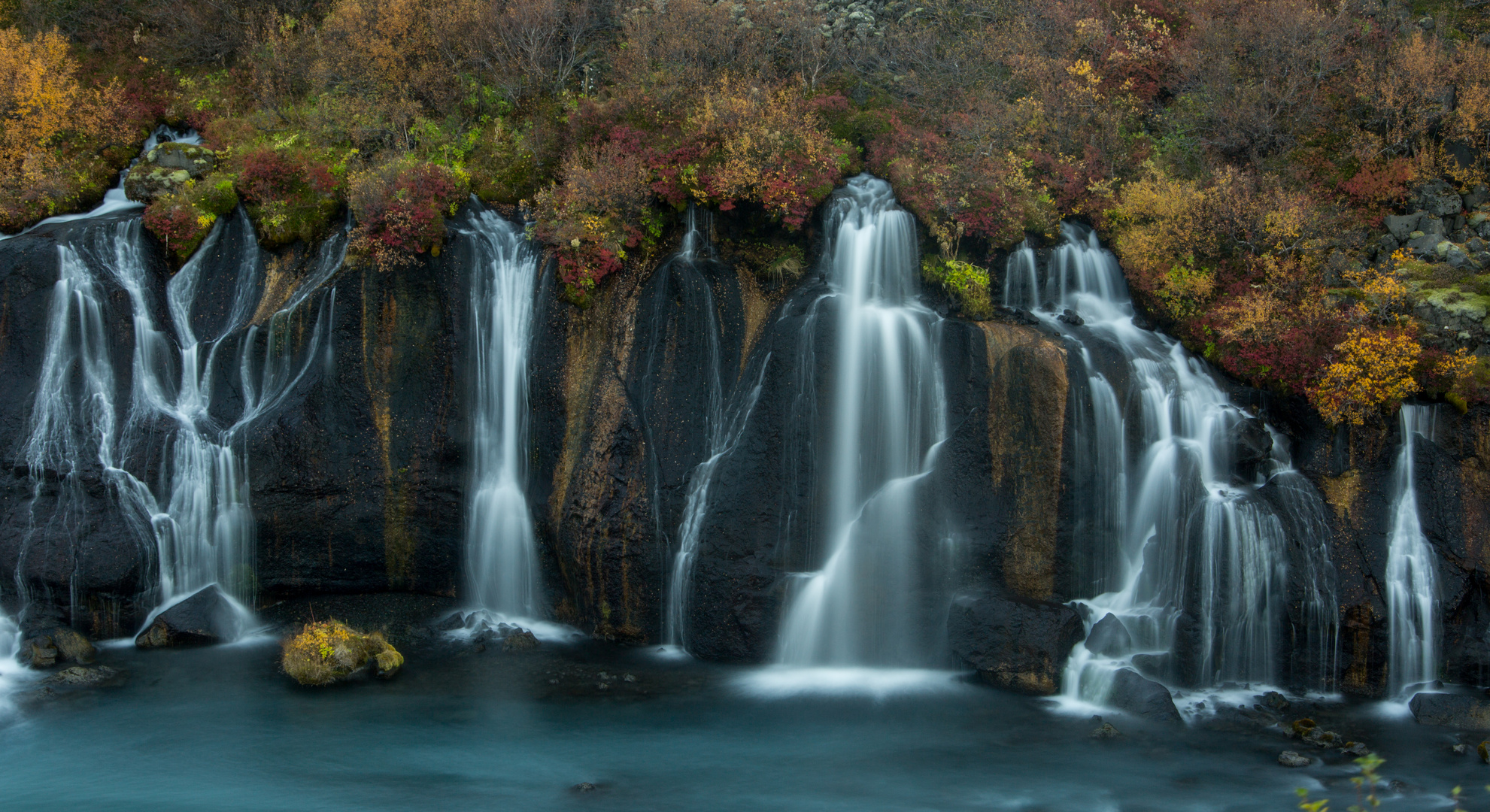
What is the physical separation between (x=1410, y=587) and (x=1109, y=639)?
4.92m

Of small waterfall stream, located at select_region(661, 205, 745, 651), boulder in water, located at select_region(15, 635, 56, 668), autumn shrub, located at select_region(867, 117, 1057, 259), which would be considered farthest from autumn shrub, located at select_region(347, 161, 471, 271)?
autumn shrub, located at select_region(867, 117, 1057, 259)

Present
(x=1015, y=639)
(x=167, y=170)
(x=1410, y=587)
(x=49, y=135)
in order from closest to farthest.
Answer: (x=1410, y=587), (x=1015, y=639), (x=167, y=170), (x=49, y=135)

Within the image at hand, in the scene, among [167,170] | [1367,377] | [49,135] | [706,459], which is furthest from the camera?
[49,135]

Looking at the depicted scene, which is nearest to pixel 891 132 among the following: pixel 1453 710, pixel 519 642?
pixel 519 642

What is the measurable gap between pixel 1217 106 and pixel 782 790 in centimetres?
1877

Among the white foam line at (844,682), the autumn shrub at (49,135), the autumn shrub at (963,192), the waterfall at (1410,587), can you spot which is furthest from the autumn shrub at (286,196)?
the waterfall at (1410,587)

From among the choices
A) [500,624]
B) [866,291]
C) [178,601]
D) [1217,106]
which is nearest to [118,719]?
[178,601]

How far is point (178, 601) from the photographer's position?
18500 millimetres

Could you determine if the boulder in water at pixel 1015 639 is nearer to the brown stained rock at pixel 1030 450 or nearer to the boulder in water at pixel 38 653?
the brown stained rock at pixel 1030 450

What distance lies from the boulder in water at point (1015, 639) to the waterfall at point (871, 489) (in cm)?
88

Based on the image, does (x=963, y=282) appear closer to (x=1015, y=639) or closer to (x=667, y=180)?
(x=667, y=180)

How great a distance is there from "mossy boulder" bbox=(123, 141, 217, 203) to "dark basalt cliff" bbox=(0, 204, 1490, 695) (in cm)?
146

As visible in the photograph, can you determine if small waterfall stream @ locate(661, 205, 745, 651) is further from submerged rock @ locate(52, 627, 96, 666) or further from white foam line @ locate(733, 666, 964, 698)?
submerged rock @ locate(52, 627, 96, 666)

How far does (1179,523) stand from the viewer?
16.9 metres
